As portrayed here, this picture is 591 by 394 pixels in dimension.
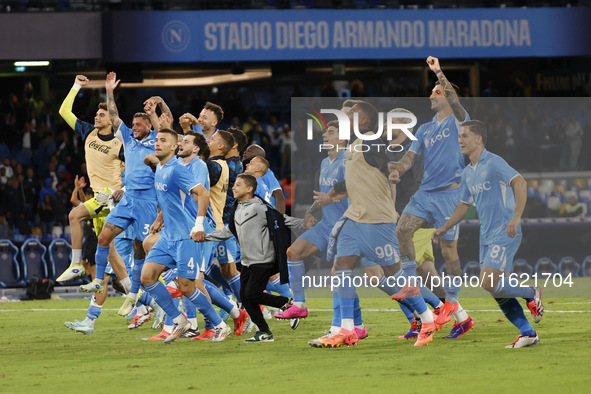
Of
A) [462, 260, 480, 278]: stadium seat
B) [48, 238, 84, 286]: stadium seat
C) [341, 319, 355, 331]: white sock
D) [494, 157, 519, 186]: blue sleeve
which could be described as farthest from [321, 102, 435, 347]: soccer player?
[48, 238, 84, 286]: stadium seat

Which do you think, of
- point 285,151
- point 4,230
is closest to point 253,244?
point 4,230

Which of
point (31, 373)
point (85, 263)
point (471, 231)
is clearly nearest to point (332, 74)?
point (85, 263)

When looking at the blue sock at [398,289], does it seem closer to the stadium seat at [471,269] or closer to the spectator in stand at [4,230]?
the stadium seat at [471,269]

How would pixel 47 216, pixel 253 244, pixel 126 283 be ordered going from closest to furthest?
pixel 253 244 → pixel 126 283 → pixel 47 216

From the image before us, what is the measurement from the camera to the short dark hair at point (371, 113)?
1059cm

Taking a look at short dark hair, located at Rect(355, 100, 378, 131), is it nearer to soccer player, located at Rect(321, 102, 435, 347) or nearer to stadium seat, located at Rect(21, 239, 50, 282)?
soccer player, located at Rect(321, 102, 435, 347)

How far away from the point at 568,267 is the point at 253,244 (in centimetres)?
411

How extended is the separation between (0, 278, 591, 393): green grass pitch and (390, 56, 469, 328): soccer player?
87 centimetres

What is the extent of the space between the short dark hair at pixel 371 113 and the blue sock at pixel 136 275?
3.46 meters

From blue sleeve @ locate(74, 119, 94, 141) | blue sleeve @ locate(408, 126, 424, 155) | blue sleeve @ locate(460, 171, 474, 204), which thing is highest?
blue sleeve @ locate(74, 119, 94, 141)

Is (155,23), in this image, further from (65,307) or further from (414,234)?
(414,234)

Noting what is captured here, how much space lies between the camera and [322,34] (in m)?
23.8

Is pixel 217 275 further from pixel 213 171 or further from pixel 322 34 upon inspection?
pixel 322 34

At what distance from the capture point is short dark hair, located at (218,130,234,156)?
1165 cm
